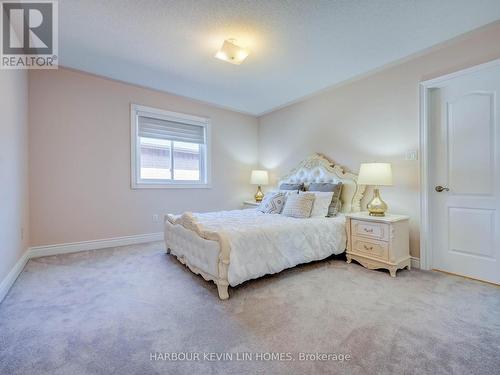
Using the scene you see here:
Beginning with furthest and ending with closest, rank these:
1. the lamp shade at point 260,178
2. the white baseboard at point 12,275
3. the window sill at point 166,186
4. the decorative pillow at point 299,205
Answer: the lamp shade at point 260,178 → the window sill at point 166,186 → the decorative pillow at point 299,205 → the white baseboard at point 12,275

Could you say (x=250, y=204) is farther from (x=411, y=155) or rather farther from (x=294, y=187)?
(x=411, y=155)

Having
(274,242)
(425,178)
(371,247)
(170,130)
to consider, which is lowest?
(371,247)

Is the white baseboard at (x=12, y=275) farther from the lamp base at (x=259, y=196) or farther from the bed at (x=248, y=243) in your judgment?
the lamp base at (x=259, y=196)

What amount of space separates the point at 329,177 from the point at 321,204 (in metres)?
0.69

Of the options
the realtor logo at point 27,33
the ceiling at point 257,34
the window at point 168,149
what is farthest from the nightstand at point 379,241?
the realtor logo at point 27,33

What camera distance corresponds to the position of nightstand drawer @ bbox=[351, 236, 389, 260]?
268 centimetres

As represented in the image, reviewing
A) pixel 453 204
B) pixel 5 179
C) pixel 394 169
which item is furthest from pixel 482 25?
pixel 5 179

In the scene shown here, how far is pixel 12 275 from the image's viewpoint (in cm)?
240

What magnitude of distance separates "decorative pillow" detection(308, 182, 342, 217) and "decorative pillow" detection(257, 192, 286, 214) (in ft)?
1.75

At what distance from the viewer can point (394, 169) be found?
122 inches

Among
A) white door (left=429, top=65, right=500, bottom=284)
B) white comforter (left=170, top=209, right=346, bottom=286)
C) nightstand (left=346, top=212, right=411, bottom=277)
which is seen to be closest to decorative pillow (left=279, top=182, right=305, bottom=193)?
white comforter (left=170, top=209, right=346, bottom=286)

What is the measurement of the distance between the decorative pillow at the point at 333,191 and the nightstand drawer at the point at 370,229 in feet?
1.28

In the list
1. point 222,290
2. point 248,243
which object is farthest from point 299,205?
point 222,290

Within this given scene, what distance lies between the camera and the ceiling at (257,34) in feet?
6.97
